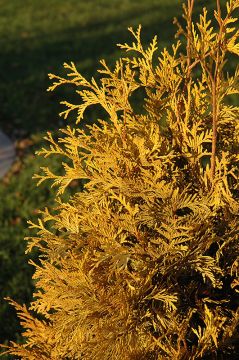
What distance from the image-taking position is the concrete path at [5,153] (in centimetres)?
897

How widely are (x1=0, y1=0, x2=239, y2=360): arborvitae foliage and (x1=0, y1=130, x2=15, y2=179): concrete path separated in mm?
5609

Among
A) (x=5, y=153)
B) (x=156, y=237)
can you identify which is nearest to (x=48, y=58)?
A: (x=5, y=153)

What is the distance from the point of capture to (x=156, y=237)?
3.33 meters

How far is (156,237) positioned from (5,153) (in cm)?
658

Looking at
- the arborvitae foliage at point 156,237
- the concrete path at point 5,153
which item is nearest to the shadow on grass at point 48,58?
the concrete path at point 5,153

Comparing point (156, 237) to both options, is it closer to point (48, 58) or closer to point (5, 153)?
point (5, 153)

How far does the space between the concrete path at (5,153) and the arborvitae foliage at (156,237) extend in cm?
561

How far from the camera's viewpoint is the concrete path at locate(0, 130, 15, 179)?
897 cm

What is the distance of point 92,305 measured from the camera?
3088 millimetres

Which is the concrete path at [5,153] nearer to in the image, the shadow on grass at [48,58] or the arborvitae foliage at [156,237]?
the shadow on grass at [48,58]

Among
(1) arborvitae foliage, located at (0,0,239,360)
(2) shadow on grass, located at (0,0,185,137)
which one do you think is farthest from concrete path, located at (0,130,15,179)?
(1) arborvitae foliage, located at (0,0,239,360)

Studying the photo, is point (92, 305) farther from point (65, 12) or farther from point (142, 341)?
point (65, 12)

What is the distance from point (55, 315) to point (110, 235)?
0.69 m

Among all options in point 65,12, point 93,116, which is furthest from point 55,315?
point 65,12
